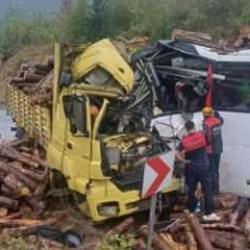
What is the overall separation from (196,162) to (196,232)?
1636mm

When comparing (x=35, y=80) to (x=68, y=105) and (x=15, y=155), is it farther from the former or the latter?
(x=68, y=105)

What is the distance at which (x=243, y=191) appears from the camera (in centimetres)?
1444

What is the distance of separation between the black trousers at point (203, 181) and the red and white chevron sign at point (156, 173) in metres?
2.75

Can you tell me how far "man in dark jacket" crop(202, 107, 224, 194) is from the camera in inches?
546

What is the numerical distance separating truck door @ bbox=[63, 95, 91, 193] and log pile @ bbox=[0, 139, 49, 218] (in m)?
0.95

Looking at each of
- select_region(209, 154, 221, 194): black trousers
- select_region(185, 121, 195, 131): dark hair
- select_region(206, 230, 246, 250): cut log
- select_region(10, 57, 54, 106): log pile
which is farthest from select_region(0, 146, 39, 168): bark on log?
select_region(206, 230, 246, 250): cut log

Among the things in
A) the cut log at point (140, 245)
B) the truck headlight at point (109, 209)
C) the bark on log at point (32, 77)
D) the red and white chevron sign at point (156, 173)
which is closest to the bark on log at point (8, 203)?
the truck headlight at point (109, 209)

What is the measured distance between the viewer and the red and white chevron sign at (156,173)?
10.6 meters

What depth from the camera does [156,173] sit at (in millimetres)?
10664

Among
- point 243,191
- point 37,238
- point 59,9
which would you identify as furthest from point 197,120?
point 59,9

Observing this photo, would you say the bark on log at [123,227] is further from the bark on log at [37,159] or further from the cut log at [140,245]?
the bark on log at [37,159]

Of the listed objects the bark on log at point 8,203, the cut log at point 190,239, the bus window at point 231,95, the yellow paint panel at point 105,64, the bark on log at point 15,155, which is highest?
the yellow paint panel at point 105,64

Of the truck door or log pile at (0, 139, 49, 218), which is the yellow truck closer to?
the truck door

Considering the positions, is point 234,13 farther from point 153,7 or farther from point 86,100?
point 86,100
